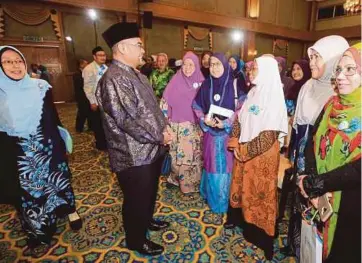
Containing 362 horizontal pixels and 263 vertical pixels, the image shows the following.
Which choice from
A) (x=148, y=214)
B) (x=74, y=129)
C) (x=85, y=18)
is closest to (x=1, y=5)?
(x=85, y=18)

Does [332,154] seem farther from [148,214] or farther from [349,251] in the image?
[148,214]

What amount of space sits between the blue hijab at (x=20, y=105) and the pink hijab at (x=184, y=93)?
1.22 metres

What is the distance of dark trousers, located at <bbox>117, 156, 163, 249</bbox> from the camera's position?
1.50 metres

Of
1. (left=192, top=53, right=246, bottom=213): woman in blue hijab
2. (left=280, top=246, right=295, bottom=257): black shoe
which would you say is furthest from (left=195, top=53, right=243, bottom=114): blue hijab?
(left=280, top=246, right=295, bottom=257): black shoe

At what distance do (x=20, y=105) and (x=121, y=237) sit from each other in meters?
1.26

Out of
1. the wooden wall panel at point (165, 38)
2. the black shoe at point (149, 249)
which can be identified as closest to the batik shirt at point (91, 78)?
the black shoe at point (149, 249)

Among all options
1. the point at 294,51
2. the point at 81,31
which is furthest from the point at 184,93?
the point at 294,51

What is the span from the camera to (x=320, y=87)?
4.68 feet

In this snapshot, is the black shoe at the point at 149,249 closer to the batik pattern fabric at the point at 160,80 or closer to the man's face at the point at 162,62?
the batik pattern fabric at the point at 160,80

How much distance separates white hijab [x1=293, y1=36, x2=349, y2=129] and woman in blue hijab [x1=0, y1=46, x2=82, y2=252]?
1831mm

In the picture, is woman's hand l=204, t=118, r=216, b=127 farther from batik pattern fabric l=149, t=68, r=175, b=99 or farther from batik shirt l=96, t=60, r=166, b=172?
batik pattern fabric l=149, t=68, r=175, b=99

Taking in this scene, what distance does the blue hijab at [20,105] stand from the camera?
5.12 ft

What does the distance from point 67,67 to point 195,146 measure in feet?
21.3

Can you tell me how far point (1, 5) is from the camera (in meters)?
6.02
